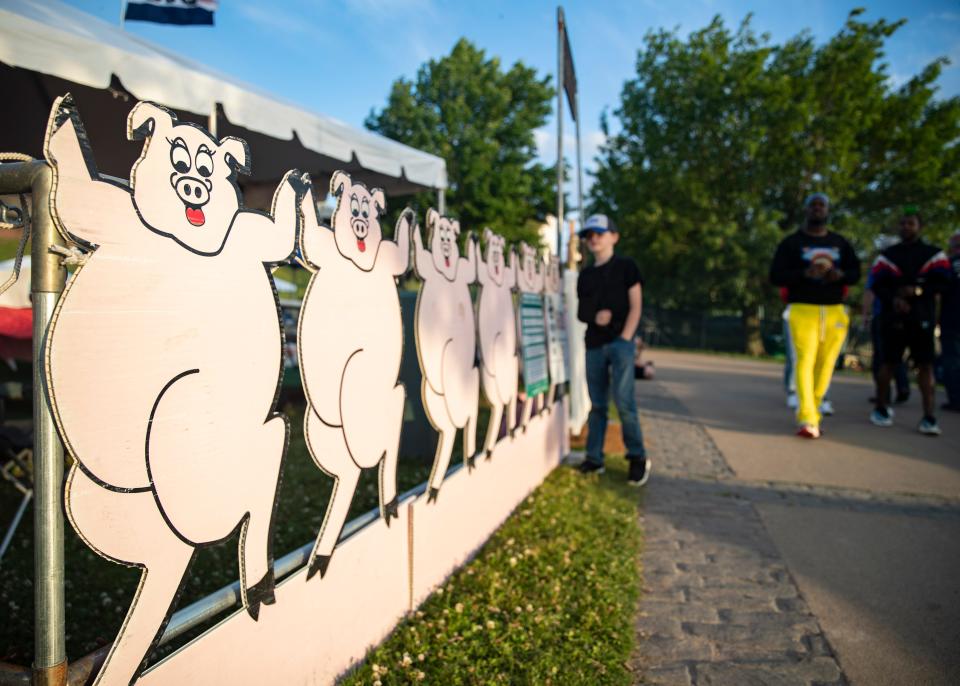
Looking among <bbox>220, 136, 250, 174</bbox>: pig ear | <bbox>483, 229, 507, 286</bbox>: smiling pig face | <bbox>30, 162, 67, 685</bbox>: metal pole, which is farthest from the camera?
<bbox>483, 229, 507, 286</bbox>: smiling pig face

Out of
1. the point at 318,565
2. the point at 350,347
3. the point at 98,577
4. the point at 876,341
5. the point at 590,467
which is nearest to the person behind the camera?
the point at 318,565

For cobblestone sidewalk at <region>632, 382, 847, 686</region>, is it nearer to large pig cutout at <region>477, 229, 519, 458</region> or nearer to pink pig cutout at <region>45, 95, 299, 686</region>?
large pig cutout at <region>477, 229, 519, 458</region>

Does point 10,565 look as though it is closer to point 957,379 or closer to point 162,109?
point 162,109

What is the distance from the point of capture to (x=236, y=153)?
1.59 metres

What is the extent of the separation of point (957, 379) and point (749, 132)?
17992 millimetres

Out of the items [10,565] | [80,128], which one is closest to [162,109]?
[80,128]

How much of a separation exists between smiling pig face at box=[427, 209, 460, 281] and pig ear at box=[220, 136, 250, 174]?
1.06 meters

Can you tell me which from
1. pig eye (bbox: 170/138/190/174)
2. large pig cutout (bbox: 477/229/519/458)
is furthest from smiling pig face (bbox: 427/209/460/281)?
pig eye (bbox: 170/138/190/174)

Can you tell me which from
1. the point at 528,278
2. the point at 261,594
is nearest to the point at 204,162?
the point at 261,594

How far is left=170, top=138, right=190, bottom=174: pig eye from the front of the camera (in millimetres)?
1416

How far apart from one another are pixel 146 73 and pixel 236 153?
3.63m

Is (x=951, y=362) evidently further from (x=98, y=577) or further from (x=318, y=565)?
(x=98, y=577)

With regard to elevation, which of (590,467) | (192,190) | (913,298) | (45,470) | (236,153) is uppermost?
(236,153)

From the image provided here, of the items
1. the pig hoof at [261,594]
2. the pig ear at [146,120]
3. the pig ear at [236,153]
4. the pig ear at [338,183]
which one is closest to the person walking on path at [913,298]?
the pig ear at [338,183]
